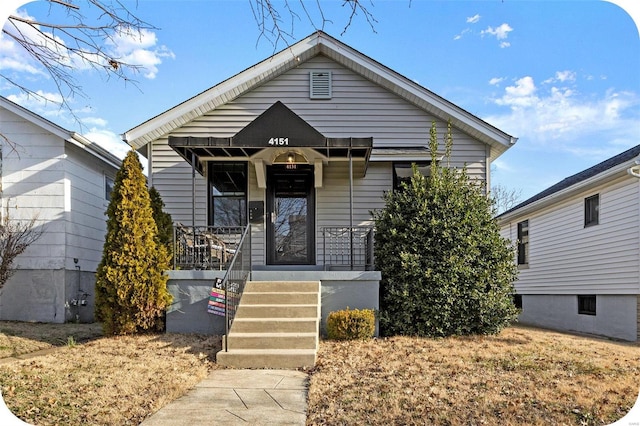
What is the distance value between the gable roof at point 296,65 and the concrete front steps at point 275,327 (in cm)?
445

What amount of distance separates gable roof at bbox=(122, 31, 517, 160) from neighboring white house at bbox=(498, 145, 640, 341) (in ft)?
11.5

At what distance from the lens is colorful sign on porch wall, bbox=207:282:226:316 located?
22.5 feet

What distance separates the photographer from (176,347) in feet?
22.1

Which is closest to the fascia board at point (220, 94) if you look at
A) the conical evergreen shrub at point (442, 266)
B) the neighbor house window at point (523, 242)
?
the conical evergreen shrub at point (442, 266)

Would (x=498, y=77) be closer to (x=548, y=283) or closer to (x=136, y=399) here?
(x=548, y=283)

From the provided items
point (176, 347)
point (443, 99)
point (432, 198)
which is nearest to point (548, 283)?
point (443, 99)

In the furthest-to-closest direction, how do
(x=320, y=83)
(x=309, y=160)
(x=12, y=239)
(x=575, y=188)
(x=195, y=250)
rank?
(x=575, y=188) < (x=320, y=83) < (x=12, y=239) < (x=309, y=160) < (x=195, y=250)

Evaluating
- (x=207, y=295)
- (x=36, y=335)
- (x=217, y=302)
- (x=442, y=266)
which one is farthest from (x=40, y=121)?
(x=442, y=266)

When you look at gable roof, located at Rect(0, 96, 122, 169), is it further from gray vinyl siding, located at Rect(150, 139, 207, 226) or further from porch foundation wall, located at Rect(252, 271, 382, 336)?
porch foundation wall, located at Rect(252, 271, 382, 336)

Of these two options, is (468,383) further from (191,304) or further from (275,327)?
(191,304)

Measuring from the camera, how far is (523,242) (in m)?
16.8

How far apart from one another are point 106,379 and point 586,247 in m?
12.5

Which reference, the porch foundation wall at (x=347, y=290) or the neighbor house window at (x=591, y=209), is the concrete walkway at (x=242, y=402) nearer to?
the porch foundation wall at (x=347, y=290)

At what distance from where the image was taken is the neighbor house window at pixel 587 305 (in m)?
12.8
